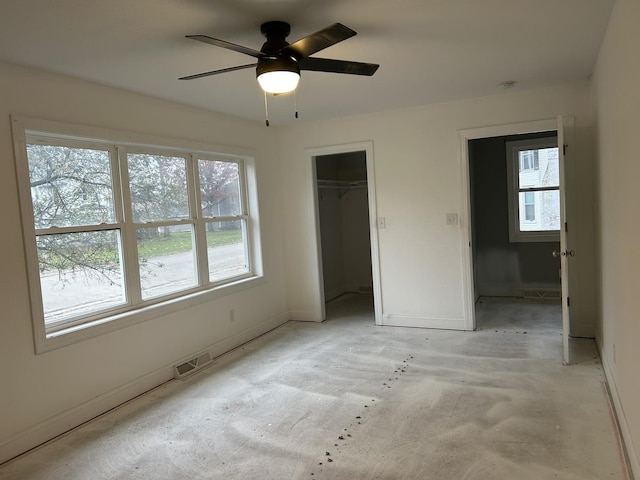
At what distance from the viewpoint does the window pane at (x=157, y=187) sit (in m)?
3.81

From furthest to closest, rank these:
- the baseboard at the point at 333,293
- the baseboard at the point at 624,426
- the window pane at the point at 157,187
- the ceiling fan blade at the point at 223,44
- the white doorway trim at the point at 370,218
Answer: the baseboard at the point at 333,293 < the white doorway trim at the point at 370,218 < the window pane at the point at 157,187 < the baseboard at the point at 624,426 < the ceiling fan blade at the point at 223,44

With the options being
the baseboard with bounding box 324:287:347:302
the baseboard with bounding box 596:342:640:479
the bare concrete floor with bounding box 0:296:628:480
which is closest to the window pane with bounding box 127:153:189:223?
the bare concrete floor with bounding box 0:296:628:480

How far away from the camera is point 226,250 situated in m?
4.91

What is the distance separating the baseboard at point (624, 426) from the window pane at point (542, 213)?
3102 mm

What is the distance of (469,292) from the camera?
4.84 m

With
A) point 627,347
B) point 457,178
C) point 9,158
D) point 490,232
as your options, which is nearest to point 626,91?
point 627,347

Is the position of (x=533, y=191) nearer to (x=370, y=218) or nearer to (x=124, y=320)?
(x=370, y=218)

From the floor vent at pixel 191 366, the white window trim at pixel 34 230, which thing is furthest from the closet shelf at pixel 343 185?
the floor vent at pixel 191 366

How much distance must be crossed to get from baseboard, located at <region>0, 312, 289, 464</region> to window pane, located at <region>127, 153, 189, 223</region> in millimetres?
1307

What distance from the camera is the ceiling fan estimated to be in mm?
2203

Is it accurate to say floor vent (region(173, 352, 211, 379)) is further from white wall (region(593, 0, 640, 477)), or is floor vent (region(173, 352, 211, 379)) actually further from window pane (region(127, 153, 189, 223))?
white wall (region(593, 0, 640, 477))

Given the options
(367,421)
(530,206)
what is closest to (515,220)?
(530,206)

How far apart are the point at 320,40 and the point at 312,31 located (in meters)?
0.55

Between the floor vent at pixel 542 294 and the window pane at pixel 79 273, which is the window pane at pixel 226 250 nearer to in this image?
the window pane at pixel 79 273
